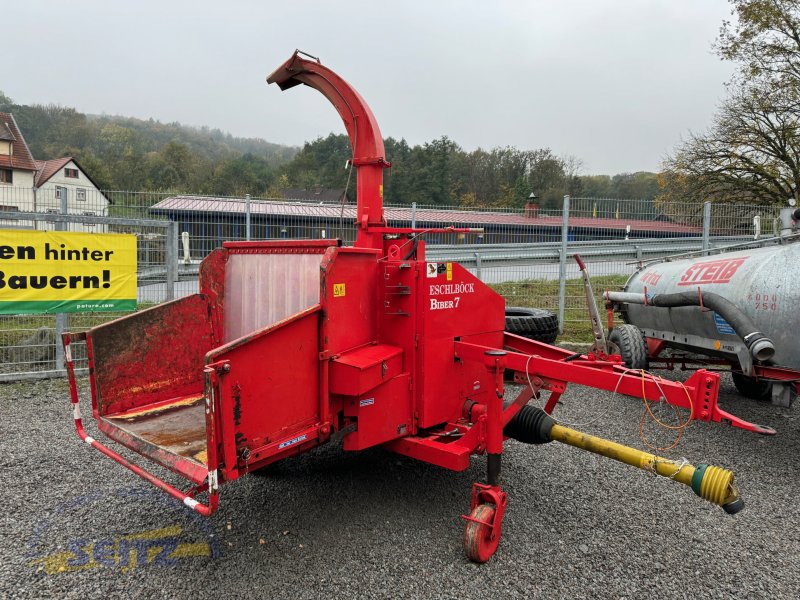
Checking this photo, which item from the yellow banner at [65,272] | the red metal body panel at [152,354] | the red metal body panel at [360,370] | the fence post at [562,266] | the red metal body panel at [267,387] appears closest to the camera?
the red metal body panel at [267,387]

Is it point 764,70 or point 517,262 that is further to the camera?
point 764,70

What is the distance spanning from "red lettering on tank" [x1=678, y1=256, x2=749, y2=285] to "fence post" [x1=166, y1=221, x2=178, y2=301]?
20.6ft

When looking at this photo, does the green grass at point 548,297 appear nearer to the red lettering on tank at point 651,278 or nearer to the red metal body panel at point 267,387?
the red lettering on tank at point 651,278

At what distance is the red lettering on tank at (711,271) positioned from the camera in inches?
207

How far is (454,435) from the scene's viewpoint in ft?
12.8

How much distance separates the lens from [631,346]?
624 cm

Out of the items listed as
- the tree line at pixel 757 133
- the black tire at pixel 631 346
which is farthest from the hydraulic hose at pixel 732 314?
the tree line at pixel 757 133

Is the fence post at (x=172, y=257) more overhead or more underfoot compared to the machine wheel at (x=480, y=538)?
more overhead

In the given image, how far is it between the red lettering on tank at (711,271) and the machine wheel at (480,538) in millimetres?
3571

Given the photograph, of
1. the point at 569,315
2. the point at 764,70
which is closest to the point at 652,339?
the point at 569,315

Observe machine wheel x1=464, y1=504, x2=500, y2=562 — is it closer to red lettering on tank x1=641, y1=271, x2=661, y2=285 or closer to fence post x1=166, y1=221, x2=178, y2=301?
red lettering on tank x1=641, y1=271, x2=661, y2=285

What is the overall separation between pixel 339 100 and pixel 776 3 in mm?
23536

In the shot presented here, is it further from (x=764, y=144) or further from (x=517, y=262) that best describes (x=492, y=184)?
(x=517, y=262)

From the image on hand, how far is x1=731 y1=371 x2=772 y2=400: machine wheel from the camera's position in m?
6.50
